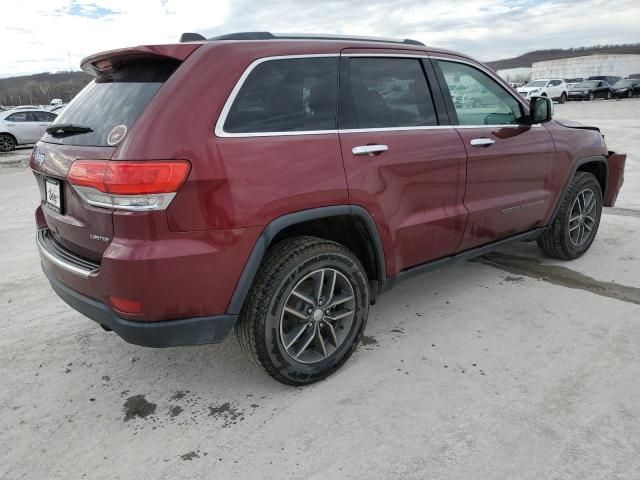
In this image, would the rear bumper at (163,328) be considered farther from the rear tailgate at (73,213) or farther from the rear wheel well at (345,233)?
the rear wheel well at (345,233)

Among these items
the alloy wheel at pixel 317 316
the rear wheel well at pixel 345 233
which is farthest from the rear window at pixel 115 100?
the alloy wheel at pixel 317 316

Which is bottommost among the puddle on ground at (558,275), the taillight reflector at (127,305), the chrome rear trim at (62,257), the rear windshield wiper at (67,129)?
the puddle on ground at (558,275)

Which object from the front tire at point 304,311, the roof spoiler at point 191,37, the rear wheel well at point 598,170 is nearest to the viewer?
the front tire at point 304,311

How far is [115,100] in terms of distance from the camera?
2531mm

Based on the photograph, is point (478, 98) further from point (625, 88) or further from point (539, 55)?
point (539, 55)

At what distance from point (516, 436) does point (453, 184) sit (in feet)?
5.31

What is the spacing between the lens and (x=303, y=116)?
2670mm

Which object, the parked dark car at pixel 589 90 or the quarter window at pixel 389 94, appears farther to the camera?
the parked dark car at pixel 589 90

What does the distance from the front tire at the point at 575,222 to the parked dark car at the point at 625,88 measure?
3883 centimetres

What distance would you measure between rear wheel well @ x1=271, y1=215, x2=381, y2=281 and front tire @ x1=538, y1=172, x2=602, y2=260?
7.02 ft

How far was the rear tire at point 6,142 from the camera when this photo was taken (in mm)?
16469

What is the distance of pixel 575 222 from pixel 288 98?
3233mm

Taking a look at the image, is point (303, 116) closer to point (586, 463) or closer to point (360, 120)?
point (360, 120)

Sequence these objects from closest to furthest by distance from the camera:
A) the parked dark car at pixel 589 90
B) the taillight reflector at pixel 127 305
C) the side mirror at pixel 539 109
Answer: the taillight reflector at pixel 127 305
the side mirror at pixel 539 109
the parked dark car at pixel 589 90
